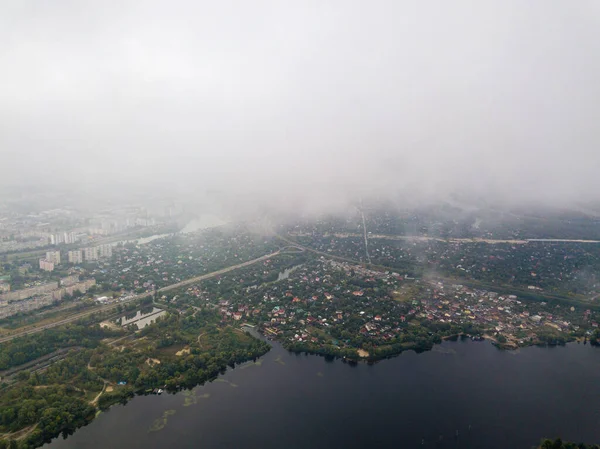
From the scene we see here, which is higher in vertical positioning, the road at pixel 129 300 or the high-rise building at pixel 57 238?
the high-rise building at pixel 57 238

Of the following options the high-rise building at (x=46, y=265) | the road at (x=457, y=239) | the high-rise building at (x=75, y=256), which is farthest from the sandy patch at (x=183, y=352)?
the road at (x=457, y=239)

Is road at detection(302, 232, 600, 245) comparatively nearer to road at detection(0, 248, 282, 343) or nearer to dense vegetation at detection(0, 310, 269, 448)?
road at detection(0, 248, 282, 343)

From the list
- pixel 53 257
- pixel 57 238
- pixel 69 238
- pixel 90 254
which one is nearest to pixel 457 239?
pixel 90 254

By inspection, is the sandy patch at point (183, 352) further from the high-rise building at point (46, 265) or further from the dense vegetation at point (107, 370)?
the high-rise building at point (46, 265)

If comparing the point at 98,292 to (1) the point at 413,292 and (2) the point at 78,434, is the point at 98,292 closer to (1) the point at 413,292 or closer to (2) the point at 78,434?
(2) the point at 78,434

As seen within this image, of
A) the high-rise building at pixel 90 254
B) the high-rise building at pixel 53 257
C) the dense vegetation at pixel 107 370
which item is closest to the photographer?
the dense vegetation at pixel 107 370
